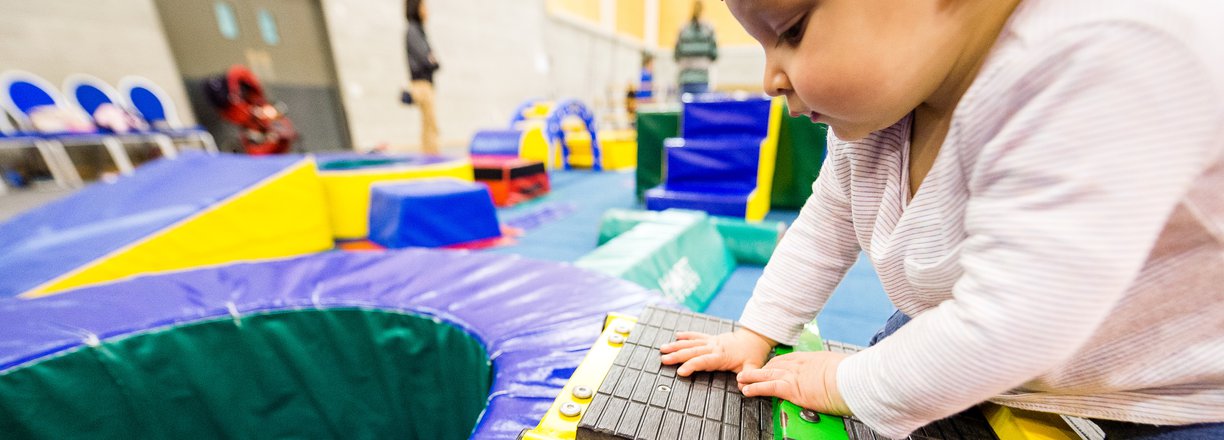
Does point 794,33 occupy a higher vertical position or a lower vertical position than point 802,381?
higher

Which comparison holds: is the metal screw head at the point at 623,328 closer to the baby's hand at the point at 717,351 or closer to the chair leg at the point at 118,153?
the baby's hand at the point at 717,351

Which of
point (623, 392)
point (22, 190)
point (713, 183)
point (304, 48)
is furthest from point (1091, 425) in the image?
point (304, 48)

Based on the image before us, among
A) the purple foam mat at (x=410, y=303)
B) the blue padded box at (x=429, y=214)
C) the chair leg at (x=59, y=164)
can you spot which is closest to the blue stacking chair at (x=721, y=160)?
the blue padded box at (x=429, y=214)

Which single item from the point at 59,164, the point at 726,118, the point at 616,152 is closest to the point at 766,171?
the point at 726,118

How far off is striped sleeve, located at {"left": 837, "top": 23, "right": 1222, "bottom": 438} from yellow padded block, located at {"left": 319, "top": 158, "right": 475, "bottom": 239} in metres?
2.68

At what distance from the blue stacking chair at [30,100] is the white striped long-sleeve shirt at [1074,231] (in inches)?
186

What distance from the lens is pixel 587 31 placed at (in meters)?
9.57

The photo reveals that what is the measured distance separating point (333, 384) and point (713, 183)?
2.11 meters

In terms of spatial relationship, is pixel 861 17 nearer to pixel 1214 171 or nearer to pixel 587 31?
pixel 1214 171

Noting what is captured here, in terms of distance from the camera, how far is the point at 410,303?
3.34 feet

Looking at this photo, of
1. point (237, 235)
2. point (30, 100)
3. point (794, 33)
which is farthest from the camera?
point (30, 100)

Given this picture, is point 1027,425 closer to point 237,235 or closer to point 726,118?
point 237,235

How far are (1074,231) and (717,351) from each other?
358 mm

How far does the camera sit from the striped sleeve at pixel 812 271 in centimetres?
59
